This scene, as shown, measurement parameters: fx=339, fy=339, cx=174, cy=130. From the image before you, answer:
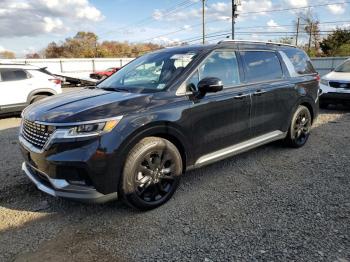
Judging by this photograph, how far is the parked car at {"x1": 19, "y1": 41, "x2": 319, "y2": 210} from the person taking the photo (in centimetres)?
323

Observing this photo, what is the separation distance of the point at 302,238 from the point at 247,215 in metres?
0.63

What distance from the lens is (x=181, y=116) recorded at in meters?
3.83

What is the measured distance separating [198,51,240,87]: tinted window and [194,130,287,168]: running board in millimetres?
860

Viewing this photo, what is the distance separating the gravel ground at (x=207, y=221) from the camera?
2.96 meters

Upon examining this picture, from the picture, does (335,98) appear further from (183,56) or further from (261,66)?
(183,56)

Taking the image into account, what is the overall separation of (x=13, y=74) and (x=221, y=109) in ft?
25.3

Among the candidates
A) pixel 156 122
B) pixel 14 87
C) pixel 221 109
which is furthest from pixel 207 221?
pixel 14 87

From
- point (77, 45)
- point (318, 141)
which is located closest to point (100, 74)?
point (318, 141)

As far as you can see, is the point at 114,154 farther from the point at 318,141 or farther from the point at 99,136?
the point at 318,141

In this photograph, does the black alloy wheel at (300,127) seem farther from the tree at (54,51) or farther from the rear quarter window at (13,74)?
the tree at (54,51)

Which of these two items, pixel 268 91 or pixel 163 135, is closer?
pixel 163 135

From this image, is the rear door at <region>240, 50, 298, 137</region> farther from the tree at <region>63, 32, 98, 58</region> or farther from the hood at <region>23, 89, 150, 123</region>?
the tree at <region>63, 32, 98, 58</region>

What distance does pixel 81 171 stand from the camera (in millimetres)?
3213

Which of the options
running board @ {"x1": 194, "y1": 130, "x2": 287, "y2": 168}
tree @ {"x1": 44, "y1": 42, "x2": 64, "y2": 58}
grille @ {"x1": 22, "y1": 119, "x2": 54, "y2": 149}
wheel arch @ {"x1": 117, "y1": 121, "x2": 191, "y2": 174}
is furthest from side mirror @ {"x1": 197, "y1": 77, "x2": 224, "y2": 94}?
tree @ {"x1": 44, "y1": 42, "x2": 64, "y2": 58}
